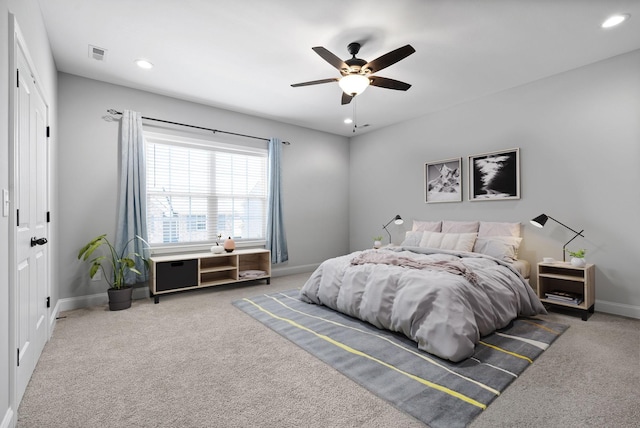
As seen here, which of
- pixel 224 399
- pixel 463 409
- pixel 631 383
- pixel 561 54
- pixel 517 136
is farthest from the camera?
pixel 517 136

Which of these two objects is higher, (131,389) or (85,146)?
(85,146)

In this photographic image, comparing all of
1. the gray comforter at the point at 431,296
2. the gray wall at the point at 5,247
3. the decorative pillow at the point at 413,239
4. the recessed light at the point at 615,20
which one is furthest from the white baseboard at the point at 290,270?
the recessed light at the point at 615,20

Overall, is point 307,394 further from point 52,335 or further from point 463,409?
point 52,335

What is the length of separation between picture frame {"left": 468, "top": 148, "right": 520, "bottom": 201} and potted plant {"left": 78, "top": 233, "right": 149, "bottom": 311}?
4496 mm

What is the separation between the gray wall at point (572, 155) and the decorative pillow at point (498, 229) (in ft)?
0.54

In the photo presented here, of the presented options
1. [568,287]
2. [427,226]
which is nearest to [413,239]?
[427,226]

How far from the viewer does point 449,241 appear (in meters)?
4.05

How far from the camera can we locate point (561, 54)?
10.3 feet

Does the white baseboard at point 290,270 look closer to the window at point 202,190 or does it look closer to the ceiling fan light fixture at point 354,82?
the window at point 202,190

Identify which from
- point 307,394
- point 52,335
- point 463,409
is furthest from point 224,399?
point 52,335

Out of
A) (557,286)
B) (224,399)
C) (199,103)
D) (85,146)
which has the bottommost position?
(224,399)

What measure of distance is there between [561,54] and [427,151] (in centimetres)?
207

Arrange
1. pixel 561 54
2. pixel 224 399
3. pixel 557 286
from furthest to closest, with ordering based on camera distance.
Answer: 1. pixel 557 286
2. pixel 561 54
3. pixel 224 399

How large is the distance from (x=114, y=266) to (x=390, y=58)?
3693mm
